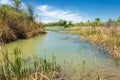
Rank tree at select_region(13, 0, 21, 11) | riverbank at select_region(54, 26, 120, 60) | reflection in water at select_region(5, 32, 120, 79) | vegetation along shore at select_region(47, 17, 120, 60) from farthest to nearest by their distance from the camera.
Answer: tree at select_region(13, 0, 21, 11)
vegetation along shore at select_region(47, 17, 120, 60)
riverbank at select_region(54, 26, 120, 60)
reflection in water at select_region(5, 32, 120, 79)

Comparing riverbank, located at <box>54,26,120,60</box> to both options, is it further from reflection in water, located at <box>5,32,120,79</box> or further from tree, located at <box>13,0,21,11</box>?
tree, located at <box>13,0,21,11</box>

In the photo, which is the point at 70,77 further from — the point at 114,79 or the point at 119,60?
the point at 119,60

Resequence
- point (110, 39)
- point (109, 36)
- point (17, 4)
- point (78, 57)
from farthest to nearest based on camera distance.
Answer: point (17, 4), point (109, 36), point (110, 39), point (78, 57)

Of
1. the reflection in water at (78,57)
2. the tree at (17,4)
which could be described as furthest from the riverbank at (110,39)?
the tree at (17,4)

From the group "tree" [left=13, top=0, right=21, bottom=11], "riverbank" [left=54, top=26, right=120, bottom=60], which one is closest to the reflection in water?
"riverbank" [left=54, top=26, right=120, bottom=60]

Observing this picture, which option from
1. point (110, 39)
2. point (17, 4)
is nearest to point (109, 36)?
point (110, 39)

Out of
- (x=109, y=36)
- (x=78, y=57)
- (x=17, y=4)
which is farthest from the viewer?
(x=17, y=4)

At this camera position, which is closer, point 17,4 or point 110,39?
point 110,39

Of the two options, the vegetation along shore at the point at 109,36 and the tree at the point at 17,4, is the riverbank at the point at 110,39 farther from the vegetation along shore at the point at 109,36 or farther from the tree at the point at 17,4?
the tree at the point at 17,4

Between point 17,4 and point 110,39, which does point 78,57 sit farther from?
point 17,4

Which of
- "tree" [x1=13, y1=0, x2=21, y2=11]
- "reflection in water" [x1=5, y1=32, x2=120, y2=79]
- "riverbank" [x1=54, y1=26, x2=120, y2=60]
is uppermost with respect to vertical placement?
"tree" [x1=13, y1=0, x2=21, y2=11]

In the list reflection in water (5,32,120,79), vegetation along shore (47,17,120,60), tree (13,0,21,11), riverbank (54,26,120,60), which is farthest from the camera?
tree (13,0,21,11)

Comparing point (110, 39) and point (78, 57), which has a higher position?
point (110, 39)

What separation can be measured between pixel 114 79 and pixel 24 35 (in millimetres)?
15268
